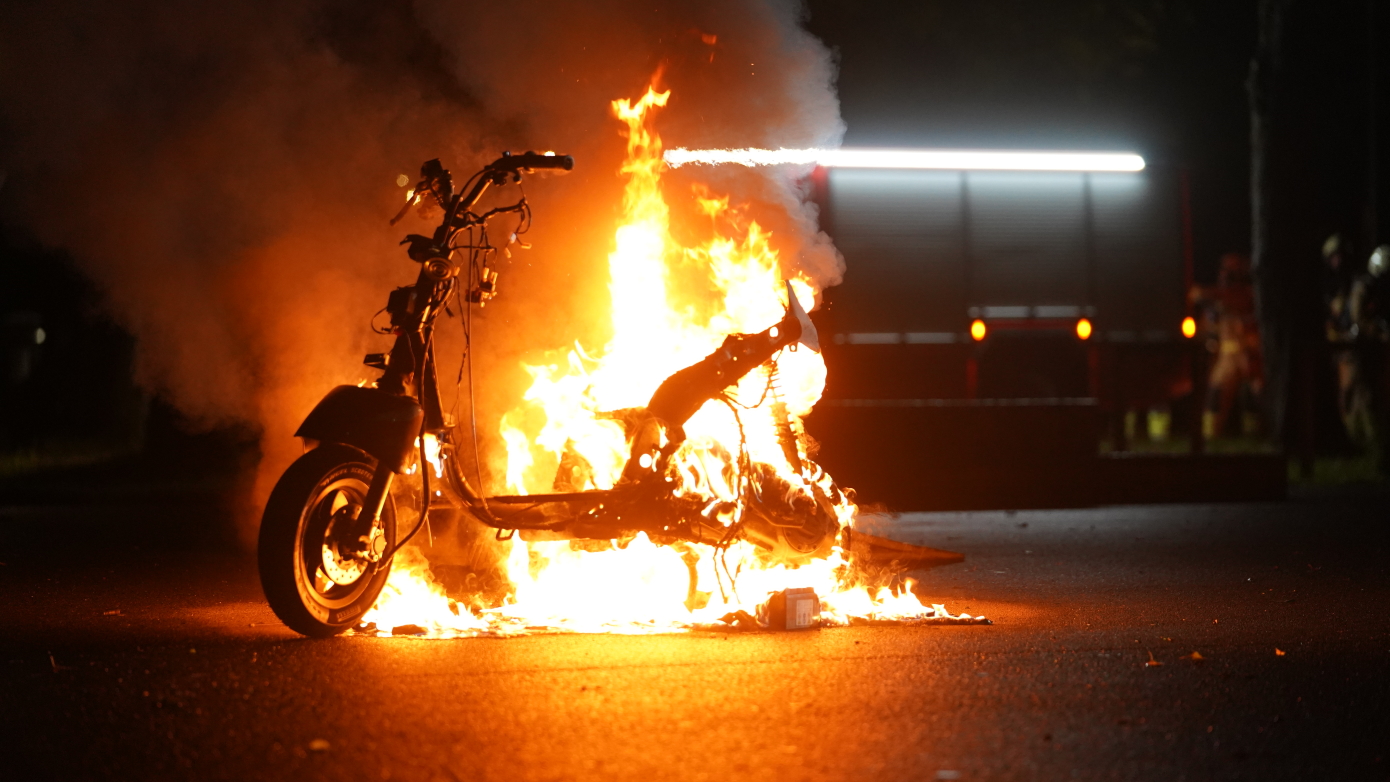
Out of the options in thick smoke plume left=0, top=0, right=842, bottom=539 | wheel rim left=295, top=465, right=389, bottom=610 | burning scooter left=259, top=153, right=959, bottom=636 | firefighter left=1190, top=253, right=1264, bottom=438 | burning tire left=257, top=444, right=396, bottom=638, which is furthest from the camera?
firefighter left=1190, top=253, right=1264, bottom=438

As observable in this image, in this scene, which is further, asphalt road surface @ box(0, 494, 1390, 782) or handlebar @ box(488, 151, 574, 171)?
handlebar @ box(488, 151, 574, 171)

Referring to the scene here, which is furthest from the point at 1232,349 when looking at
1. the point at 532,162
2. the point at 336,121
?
the point at 532,162

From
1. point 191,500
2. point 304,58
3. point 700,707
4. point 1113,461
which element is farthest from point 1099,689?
point 191,500

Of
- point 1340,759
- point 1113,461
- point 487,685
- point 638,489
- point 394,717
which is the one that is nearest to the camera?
point 1340,759

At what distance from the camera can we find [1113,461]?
1381 cm

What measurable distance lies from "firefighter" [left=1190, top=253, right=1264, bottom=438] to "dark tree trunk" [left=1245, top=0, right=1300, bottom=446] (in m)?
3.36

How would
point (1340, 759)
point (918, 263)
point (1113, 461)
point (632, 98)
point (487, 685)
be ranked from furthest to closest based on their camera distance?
point (918, 263) → point (1113, 461) → point (632, 98) → point (487, 685) → point (1340, 759)

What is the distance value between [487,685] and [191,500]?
10009 millimetres

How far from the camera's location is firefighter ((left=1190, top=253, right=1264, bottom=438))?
2325cm

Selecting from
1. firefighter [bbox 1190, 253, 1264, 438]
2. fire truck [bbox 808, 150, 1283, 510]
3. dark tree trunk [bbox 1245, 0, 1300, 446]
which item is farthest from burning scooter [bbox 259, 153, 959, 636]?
firefighter [bbox 1190, 253, 1264, 438]

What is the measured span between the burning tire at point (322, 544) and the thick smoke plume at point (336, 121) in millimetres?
2594

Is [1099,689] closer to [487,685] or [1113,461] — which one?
[487,685]

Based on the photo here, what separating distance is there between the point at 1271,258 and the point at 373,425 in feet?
50.8

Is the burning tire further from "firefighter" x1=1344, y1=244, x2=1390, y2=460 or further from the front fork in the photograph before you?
"firefighter" x1=1344, y1=244, x2=1390, y2=460
